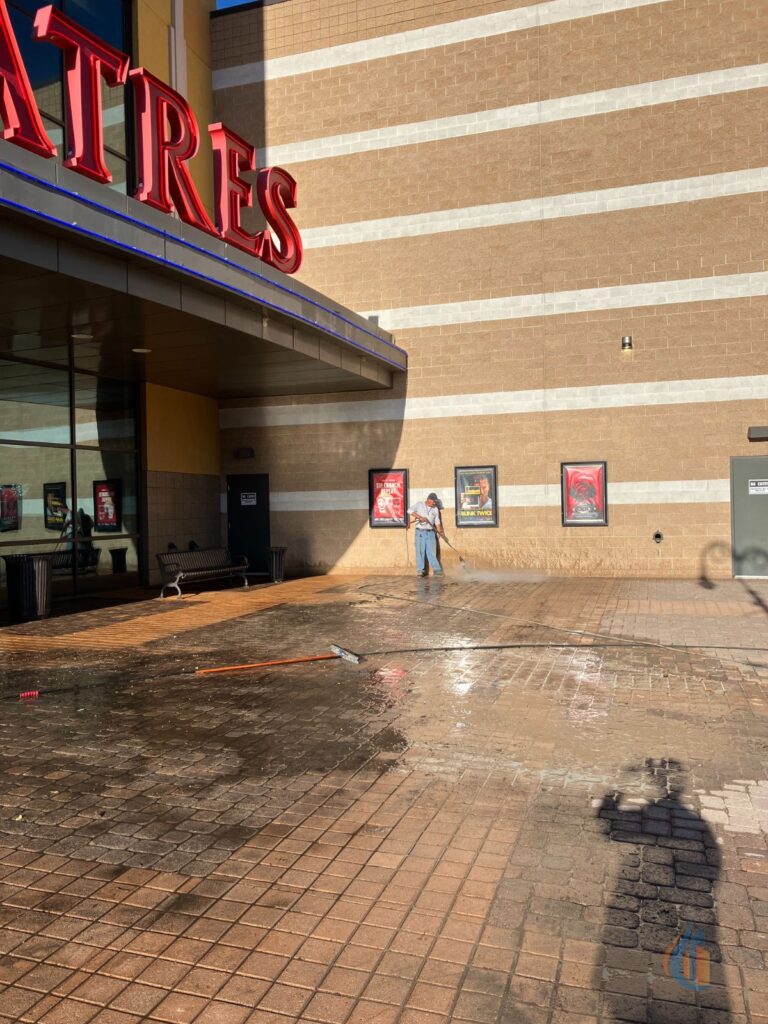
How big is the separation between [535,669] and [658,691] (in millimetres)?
1386

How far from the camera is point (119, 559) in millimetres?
17078

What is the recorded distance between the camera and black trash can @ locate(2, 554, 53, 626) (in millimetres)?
12672

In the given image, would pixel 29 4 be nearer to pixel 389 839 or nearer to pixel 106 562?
pixel 106 562

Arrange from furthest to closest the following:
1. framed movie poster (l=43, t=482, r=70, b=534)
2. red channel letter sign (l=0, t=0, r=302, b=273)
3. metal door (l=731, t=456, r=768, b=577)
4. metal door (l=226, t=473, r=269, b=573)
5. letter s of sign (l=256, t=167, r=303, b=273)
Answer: metal door (l=226, t=473, r=269, b=573), metal door (l=731, t=456, r=768, b=577), framed movie poster (l=43, t=482, r=70, b=534), letter s of sign (l=256, t=167, r=303, b=273), red channel letter sign (l=0, t=0, r=302, b=273)

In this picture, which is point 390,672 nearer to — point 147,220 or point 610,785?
point 610,785

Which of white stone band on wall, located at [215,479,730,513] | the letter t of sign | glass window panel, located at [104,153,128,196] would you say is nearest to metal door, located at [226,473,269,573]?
white stone band on wall, located at [215,479,730,513]

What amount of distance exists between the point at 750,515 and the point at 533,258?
7257 millimetres

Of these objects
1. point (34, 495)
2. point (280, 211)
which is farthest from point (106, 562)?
point (280, 211)

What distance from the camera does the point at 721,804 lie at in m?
5.00

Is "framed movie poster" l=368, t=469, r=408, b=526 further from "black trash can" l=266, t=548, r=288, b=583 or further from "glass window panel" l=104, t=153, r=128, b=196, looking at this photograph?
"glass window panel" l=104, t=153, r=128, b=196

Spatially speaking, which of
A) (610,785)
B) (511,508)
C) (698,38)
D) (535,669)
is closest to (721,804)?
(610,785)

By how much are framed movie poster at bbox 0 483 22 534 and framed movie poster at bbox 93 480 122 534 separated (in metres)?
2.12

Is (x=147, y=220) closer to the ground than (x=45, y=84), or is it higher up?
Answer: closer to the ground

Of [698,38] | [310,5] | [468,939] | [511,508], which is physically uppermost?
[310,5]
